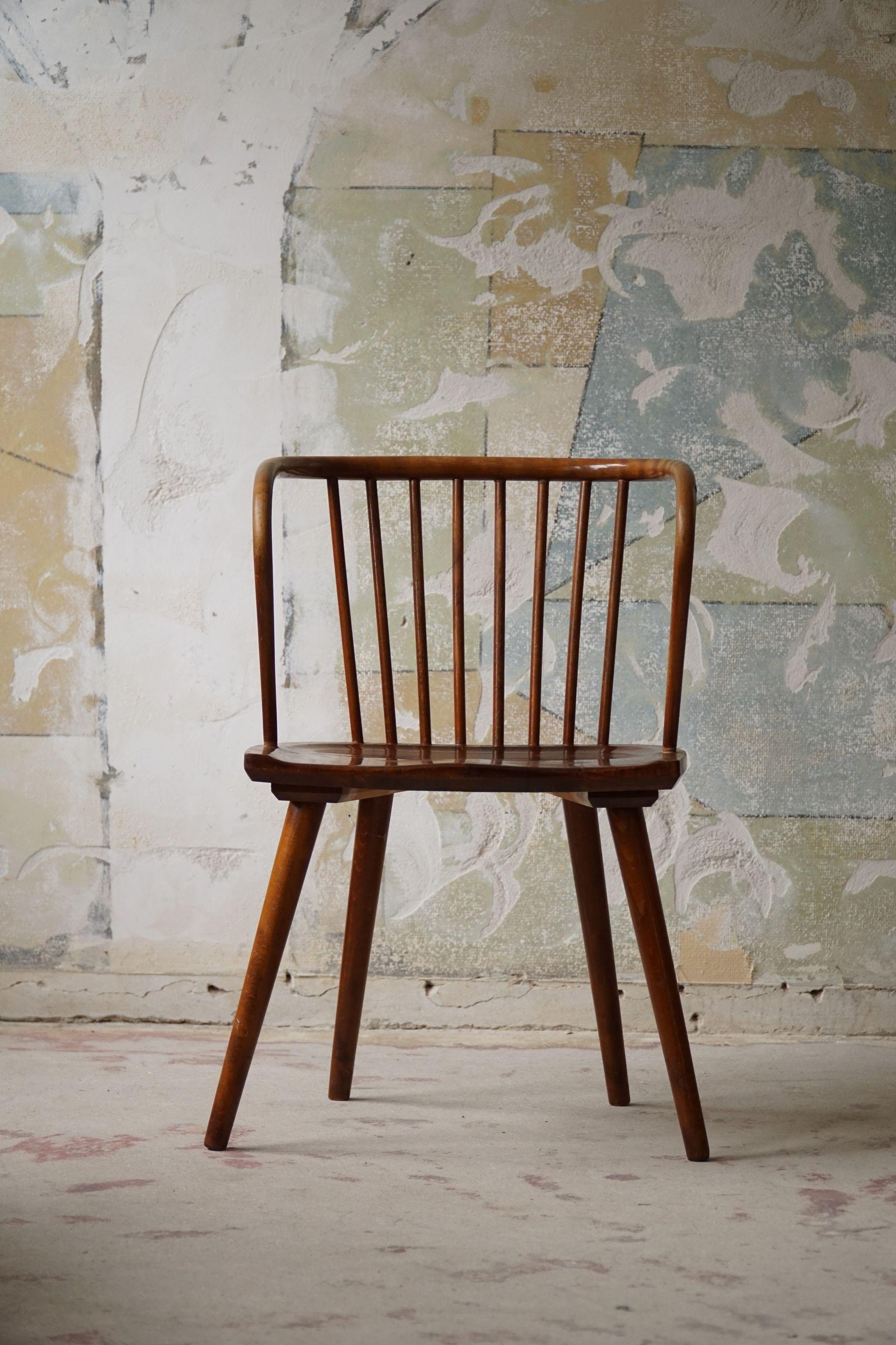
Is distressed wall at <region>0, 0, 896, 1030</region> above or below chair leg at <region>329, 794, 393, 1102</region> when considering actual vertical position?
above


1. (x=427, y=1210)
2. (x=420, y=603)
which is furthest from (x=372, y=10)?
(x=427, y=1210)

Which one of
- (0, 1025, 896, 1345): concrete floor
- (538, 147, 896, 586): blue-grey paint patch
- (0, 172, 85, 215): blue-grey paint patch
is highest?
(0, 172, 85, 215): blue-grey paint patch

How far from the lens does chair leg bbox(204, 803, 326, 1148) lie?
1.24 m

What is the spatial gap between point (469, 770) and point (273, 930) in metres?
0.27

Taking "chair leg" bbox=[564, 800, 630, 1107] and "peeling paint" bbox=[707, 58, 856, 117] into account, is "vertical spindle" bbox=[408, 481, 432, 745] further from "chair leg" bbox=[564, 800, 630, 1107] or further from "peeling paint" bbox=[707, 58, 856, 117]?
"peeling paint" bbox=[707, 58, 856, 117]

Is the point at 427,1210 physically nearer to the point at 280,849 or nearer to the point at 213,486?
the point at 280,849

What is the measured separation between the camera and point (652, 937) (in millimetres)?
1231

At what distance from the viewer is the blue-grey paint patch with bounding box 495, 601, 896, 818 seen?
173 cm

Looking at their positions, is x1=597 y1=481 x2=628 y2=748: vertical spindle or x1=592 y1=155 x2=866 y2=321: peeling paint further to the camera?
x1=592 y1=155 x2=866 y2=321: peeling paint

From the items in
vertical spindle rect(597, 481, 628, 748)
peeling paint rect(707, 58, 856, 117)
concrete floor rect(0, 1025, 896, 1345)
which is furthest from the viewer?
peeling paint rect(707, 58, 856, 117)

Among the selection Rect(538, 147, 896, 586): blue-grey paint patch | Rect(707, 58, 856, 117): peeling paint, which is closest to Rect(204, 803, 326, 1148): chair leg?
Rect(538, 147, 896, 586): blue-grey paint patch

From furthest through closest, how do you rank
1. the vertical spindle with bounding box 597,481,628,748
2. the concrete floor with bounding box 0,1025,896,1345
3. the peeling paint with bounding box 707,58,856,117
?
the peeling paint with bounding box 707,58,856,117
the vertical spindle with bounding box 597,481,628,748
the concrete floor with bounding box 0,1025,896,1345

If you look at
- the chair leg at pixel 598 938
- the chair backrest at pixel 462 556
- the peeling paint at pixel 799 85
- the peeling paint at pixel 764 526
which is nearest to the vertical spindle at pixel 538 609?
the chair backrest at pixel 462 556

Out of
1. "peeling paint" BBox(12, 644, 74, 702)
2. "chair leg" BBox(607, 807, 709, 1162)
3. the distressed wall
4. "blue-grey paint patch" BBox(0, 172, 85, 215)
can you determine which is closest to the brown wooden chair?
"chair leg" BBox(607, 807, 709, 1162)
